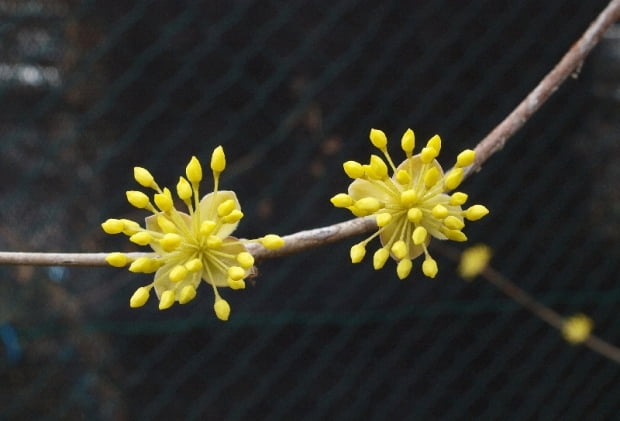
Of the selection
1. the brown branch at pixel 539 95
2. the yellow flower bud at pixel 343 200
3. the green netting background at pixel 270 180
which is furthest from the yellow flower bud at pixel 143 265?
the green netting background at pixel 270 180

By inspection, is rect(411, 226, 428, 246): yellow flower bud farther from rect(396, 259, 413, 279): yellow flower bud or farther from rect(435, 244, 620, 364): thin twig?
rect(435, 244, 620, 364): thin twig

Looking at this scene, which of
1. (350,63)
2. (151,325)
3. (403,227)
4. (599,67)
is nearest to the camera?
(403,227)

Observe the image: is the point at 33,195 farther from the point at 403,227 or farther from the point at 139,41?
the point at 403,227

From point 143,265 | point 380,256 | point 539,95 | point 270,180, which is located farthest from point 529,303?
point 143,265

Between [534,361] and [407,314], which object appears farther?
[534,361]

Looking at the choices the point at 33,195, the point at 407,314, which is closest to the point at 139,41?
the point at 33,195
